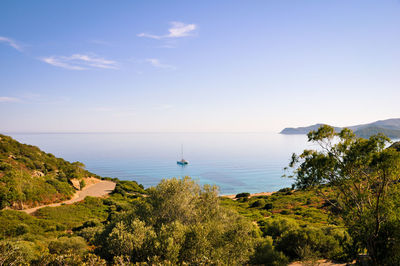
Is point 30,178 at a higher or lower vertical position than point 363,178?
lower

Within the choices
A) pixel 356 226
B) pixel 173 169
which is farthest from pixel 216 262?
pixel 173 169

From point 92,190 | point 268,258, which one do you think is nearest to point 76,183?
point 92,190

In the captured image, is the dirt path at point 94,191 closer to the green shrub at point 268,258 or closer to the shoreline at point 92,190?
the shoreline at point 92,190

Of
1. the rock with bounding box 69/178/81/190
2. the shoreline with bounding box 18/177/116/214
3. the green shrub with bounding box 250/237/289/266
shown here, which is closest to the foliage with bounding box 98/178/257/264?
the green shrub with bounding box 250/237/289/266

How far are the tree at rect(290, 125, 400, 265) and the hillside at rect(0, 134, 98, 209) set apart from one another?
40771 millimetres

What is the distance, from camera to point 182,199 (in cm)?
1433

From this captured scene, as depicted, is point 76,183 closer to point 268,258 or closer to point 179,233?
point 179,233

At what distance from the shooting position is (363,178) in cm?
1255

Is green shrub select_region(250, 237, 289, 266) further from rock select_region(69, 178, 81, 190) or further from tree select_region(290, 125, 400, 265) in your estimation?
rock select_region(69, 178, 81, 190)

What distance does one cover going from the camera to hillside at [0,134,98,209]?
32844 millimetres

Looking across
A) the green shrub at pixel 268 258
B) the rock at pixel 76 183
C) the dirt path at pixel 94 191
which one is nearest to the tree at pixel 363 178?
the green shrub at pixel 268 258

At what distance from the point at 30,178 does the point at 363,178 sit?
49.7 meters

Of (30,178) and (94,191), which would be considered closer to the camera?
(30,178)

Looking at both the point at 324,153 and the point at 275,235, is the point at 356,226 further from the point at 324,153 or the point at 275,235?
the point at 275,235
